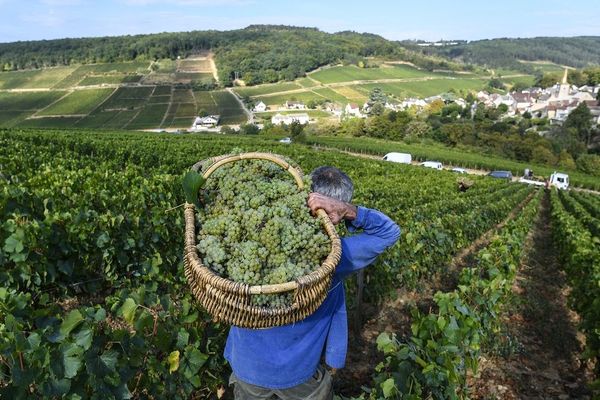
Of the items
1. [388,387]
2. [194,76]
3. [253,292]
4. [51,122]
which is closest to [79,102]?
[51,122]

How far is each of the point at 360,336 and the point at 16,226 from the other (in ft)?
15.3

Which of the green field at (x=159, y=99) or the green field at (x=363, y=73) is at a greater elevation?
the green field at (x=363, y=73)

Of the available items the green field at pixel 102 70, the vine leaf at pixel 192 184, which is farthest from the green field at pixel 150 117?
the vine leaf at pixel 192 184

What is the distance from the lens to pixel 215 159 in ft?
8.77

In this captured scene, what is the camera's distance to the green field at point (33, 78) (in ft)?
351

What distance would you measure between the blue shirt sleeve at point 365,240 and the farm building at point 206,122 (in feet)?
247

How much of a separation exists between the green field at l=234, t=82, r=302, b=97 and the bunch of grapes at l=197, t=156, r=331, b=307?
10774 cm

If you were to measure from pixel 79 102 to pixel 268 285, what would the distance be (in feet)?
336

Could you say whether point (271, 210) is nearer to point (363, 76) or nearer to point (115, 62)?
point (363, 76)

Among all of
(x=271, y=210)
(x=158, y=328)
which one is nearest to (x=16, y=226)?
(x=158, y=328)

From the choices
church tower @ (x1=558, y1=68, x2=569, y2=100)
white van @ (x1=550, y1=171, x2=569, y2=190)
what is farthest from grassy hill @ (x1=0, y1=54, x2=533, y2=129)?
white van @ (x1=550, y1=171, x2=569, y2=190)

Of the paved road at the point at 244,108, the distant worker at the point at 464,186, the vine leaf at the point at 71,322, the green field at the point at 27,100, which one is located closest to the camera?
the vine leaf at the point at 71,322

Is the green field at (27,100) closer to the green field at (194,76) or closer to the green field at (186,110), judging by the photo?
the green field at (186,110)

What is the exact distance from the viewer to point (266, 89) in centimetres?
11506
